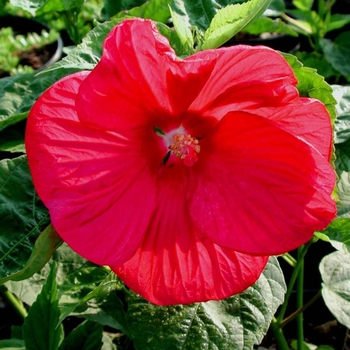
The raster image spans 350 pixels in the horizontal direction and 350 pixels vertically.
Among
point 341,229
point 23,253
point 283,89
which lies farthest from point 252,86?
point 23,253

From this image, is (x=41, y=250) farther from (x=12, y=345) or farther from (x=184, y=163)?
(x=12, y=345)

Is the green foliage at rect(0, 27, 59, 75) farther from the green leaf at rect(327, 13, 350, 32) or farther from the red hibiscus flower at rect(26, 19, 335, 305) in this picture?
the red hibiscus flower at rect(26, 19, 335, 305)

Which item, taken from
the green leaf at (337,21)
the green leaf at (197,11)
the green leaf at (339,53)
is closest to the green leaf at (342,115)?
the green leaf at (197,11)

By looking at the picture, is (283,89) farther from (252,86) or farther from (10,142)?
(10,142)

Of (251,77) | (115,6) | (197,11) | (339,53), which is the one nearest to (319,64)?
(339,53)

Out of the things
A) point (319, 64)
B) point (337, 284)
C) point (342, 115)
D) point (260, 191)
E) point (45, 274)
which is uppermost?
point (260, 191)

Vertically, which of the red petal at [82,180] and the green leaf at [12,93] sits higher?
the red petal at [82,180]

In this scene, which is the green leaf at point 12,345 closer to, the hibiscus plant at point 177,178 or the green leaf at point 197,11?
the hibiscus plant at point 177,178
